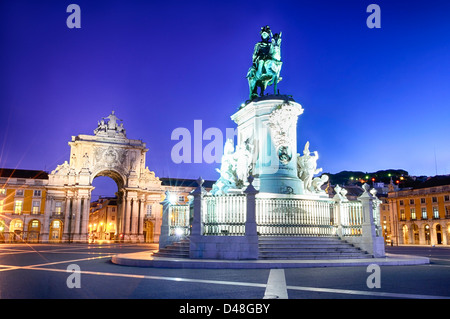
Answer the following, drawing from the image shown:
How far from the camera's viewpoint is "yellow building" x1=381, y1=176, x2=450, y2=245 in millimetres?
58312

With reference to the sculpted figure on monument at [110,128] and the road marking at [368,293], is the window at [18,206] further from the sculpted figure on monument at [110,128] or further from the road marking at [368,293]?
the road marking at [368,293]

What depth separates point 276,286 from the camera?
709 cm

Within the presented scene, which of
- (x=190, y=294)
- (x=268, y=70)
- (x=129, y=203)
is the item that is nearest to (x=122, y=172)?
(x=129, y=203)

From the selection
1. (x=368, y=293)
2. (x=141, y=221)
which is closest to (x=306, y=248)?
(x=368, y=293)

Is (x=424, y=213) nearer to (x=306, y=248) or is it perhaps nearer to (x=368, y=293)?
(x=306, y=248)

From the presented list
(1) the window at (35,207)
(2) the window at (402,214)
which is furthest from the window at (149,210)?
(2) the window at (402,214)

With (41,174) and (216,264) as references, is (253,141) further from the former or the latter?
(41,174)

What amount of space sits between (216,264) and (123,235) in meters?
49.3

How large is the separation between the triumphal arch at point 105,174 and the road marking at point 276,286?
50770 mm

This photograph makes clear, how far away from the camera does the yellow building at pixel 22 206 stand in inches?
2226

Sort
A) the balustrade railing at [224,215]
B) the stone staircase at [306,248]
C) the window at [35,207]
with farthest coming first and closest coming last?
the window at [35,207], the balustrade railing at [224,215], the stone staircase at [306,248]

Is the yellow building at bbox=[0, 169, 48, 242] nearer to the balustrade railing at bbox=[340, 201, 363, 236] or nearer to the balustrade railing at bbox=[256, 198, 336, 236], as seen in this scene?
the balustrade railing at bbox=[256, 198, 336, 236]

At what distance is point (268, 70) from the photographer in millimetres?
17281

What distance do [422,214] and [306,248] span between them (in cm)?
5670
